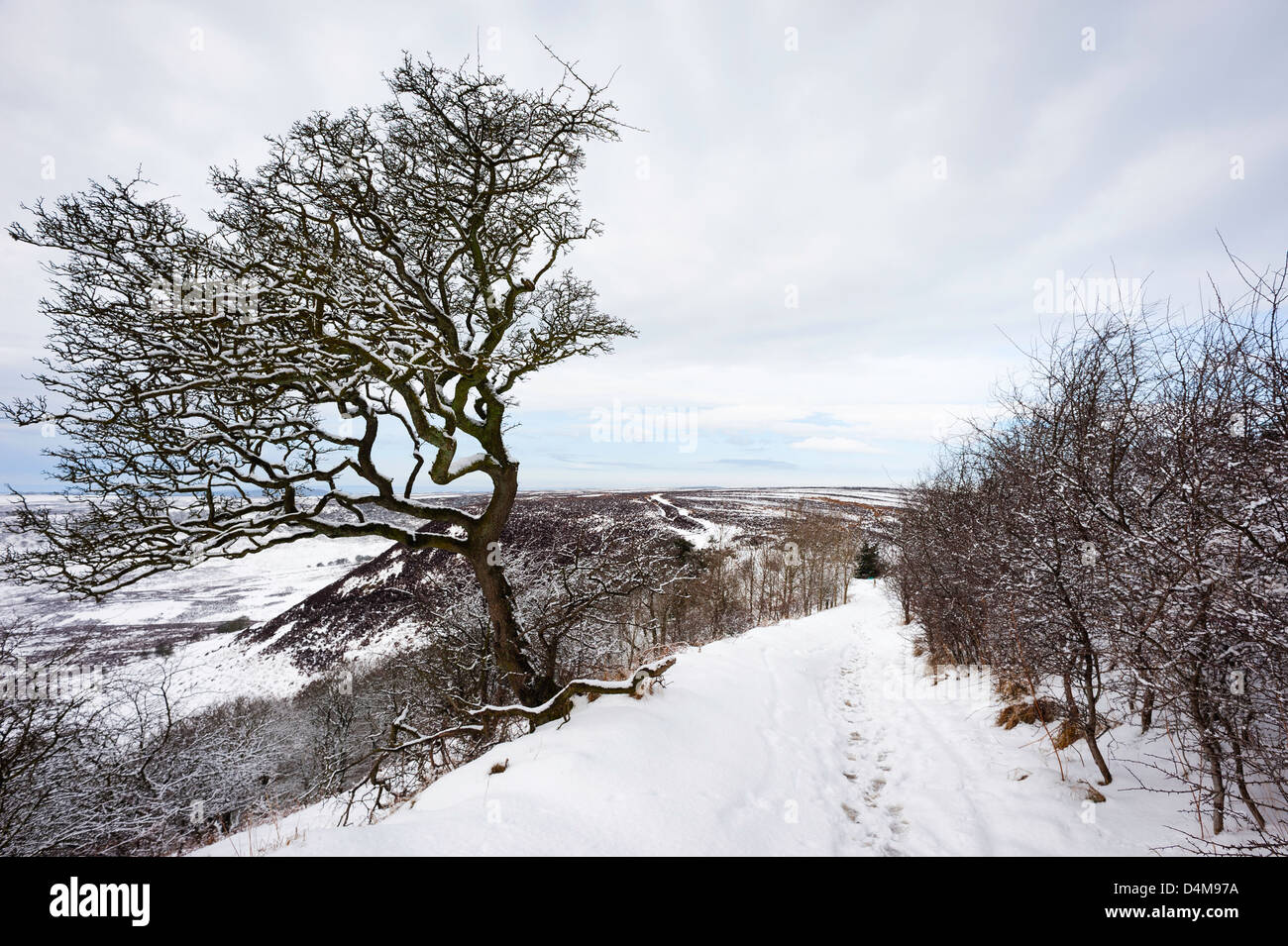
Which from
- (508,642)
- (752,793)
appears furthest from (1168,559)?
(508,642)

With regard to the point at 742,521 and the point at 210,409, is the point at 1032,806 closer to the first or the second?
the point at 210,409

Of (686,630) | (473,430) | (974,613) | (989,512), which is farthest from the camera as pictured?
(686,630)

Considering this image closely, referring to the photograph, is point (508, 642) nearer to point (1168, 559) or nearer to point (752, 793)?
point (752, 793)

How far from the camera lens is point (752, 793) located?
455cm

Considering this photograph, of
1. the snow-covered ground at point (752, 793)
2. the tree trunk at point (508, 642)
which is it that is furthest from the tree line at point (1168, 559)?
the tree trunk at point (508, 642)

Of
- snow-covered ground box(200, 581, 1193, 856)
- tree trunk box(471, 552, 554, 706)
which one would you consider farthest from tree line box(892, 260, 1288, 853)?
tree trunk box(471, 552, 554, 706)

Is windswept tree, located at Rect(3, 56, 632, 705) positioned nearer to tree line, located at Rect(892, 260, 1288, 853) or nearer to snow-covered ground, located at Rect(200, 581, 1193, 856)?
snow-covered ground, located at Rect(200, 581, 1193, 856)

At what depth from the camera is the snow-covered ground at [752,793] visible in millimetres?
3322

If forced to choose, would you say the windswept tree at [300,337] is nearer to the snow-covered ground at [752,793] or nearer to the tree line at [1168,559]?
the snow-covered ground at [752,793]

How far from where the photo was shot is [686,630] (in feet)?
84.7

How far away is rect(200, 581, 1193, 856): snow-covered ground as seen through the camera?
131 inches
